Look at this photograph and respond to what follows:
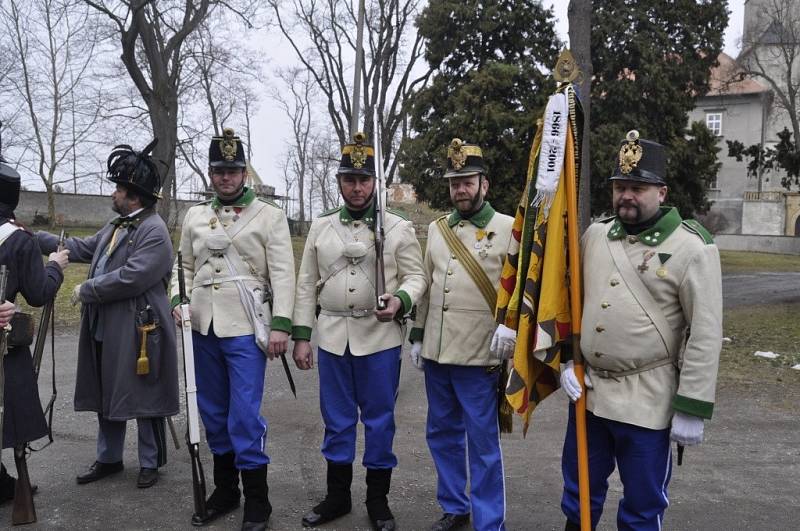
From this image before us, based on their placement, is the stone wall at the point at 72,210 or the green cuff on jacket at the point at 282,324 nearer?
the green cuff on jacket at the point at 282,324

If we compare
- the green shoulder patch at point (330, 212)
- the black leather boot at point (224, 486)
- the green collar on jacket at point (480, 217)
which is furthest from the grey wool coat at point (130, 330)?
the green collar on jacket at point (480, 217)

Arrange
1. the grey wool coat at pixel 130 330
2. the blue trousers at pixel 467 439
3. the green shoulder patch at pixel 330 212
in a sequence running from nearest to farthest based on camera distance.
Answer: the blue trousers at pixel 467 439
the green shoulder patch at pixel 330 212
the grey wool coat at pixel 130 330

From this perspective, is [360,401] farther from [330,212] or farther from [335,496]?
[330,212]

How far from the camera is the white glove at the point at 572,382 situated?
3.36 metres

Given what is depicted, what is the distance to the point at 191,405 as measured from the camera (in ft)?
13.3

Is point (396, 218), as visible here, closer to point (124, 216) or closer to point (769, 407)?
point (124, 216)

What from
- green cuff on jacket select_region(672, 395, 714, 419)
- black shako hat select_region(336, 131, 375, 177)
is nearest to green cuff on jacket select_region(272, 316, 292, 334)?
black shako hat select_region(336, 131, 375, 177)

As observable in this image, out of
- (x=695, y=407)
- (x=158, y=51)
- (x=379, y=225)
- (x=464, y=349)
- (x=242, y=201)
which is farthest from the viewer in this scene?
(x=158, y=51)

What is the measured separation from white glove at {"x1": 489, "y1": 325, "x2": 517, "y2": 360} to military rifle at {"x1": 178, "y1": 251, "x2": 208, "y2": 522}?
5.79ft

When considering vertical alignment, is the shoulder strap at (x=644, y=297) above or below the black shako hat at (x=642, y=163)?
below

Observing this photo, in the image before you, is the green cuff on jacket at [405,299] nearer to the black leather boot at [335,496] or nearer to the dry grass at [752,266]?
the black leather boot at [335,496]

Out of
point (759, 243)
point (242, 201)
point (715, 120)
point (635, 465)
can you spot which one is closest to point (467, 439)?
point (635, 465)

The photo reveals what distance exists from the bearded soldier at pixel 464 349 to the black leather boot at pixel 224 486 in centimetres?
132

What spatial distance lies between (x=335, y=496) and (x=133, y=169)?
2.65 m
